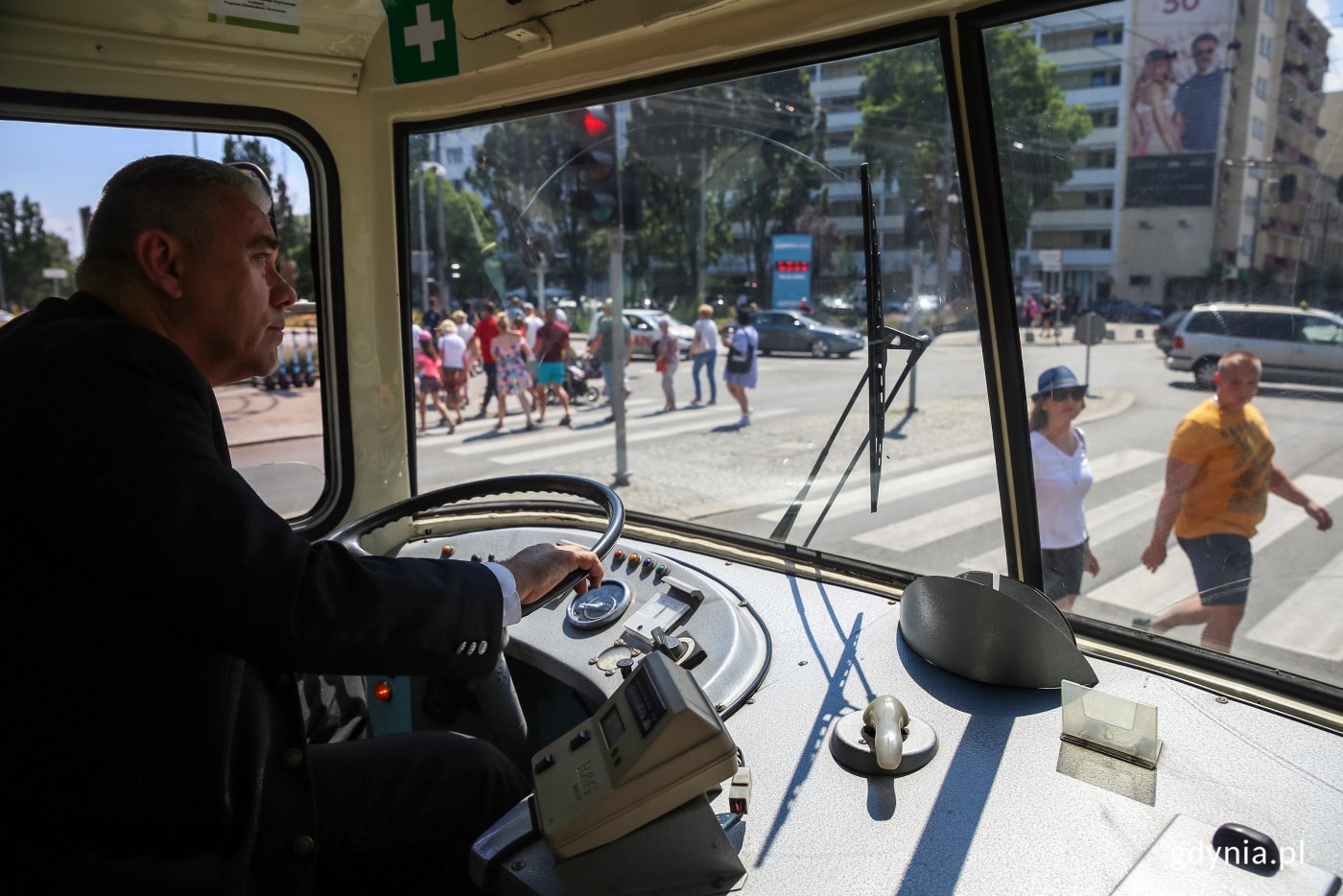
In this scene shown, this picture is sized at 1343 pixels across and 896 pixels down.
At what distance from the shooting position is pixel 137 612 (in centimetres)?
106

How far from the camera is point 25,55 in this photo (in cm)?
201

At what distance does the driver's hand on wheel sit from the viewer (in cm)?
143

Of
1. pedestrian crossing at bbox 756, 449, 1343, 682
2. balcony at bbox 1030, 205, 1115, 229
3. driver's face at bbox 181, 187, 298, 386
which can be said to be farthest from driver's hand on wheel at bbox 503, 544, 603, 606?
balcony at bbox 1030, 205, 1115, 229

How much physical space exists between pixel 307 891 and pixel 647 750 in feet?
1.86

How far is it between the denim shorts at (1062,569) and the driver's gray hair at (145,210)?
177 centimetres

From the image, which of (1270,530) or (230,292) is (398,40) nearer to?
(230,292)

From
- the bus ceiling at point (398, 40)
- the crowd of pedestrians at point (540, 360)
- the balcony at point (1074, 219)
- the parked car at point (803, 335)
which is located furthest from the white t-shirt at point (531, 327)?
the balcony at point (1074, 219)

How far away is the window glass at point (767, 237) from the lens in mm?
2041

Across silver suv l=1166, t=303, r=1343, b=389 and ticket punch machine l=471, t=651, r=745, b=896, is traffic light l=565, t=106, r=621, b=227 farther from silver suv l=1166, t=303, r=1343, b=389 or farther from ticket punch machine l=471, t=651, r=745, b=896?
ticket punch machine l=471, t=651, r=745, b=896

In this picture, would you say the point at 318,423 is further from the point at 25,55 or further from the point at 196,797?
the point at 196,797

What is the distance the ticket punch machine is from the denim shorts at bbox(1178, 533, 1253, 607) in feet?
4.80

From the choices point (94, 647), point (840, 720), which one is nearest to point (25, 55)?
point (94, 647)

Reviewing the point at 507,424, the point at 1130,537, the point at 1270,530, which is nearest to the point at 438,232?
the point at 1270,530

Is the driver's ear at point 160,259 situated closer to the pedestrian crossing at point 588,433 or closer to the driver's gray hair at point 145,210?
the driver's gray hair at point 145,210
